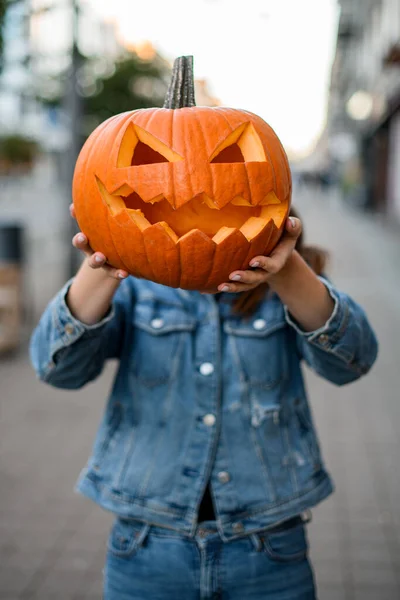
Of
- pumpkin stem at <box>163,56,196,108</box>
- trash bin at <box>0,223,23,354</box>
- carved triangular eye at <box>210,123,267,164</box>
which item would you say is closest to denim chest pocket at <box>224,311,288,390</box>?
carved triangular eye at <box>210,123,267,164</box>

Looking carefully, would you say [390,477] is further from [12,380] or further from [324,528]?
[12,380]

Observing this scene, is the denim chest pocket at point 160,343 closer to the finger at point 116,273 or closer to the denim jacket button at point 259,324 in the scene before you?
the denim jacket button at point 259,324

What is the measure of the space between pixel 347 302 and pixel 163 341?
1.72 ft

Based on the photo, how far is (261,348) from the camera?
202 centimetres

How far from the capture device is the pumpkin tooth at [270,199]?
1.76m

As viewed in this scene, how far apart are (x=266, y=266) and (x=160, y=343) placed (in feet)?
1.66

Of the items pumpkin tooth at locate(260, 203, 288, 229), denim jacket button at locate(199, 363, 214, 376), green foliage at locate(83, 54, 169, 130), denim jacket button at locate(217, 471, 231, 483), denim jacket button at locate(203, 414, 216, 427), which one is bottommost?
green foliage at locate(83, 54, 169, 130)

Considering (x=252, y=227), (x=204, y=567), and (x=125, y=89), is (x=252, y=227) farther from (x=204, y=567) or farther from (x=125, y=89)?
Answer: (x=125, y=89)

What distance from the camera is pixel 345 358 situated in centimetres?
194

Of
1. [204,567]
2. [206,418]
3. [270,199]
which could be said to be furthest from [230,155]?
[204,567]

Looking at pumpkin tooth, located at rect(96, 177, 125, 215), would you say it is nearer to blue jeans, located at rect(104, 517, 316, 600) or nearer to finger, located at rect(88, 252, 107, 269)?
finger, located at rect(88, 252, 107, 269)

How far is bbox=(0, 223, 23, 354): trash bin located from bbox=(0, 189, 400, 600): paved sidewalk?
29 centimetres

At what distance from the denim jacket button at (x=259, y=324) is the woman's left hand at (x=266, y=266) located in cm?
27

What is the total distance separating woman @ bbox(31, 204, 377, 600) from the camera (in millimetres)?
1896
